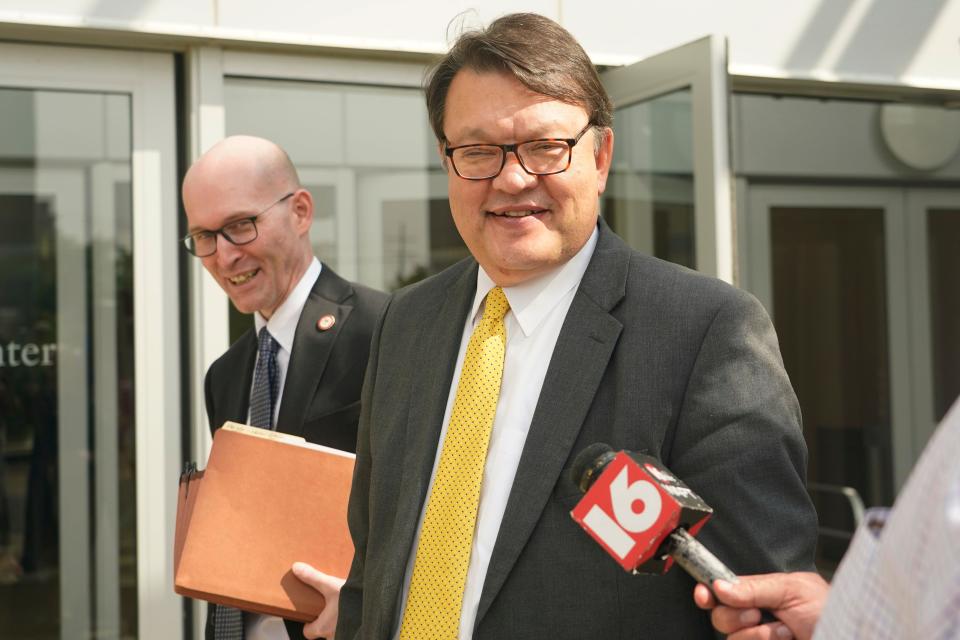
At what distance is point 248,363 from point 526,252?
1.34 meters

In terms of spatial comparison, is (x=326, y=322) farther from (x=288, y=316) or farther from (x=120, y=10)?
(x=120, y=10)

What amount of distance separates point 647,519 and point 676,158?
3.16 meters

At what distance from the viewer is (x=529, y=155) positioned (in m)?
1.97

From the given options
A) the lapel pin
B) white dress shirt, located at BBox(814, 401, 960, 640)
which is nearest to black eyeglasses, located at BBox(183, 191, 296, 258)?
the lapel pin

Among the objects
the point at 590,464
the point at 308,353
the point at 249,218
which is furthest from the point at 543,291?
the point at 249,218

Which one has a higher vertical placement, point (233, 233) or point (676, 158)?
point (676, 158)

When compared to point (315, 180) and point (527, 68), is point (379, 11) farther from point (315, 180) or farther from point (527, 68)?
point (527, 68)

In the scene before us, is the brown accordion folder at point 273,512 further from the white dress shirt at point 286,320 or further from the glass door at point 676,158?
the glass door at point 676,158

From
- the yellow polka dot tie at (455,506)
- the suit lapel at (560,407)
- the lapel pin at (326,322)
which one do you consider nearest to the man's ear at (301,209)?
the lapel pin at (326,322)

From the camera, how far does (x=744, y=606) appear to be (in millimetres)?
1340

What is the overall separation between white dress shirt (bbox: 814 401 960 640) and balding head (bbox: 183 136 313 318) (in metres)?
2.33

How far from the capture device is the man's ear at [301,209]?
Answer: 3.09m

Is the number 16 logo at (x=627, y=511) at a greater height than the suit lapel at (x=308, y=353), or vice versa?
the suit lapel at (x=308, y=353)

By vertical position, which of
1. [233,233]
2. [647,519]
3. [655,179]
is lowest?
[647,519]
